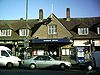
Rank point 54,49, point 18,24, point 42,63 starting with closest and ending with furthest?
point 42,63
point 54,49
point 18,24

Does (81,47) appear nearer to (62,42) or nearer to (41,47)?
(62,42)

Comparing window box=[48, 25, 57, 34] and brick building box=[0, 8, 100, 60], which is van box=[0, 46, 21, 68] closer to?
brick building box=[0, 8, 100, 60]

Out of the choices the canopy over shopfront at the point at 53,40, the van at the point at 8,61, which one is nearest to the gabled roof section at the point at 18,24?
the canopy over shopfront at the point at 53,40

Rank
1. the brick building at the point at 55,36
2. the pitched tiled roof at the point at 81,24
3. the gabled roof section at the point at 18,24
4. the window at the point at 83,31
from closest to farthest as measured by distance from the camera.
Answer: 1. the brick building at the point at 55,36
2. the pitched tiled roof at the point at 81,24
3. the window at the point at 83,31
4. the gabled roof section at the point at 18,24

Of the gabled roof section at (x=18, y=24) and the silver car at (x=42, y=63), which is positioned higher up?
the gabled roof section at (x=18, y=24)

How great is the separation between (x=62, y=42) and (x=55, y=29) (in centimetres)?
380

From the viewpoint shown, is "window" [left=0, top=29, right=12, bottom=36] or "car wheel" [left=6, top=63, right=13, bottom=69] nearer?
"car wheel" [left=6, top=63, right=13, bottom=69]

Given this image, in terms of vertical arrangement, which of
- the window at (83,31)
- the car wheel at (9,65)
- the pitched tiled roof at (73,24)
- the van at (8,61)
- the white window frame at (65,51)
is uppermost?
the pitched tiled roof at (73,24)

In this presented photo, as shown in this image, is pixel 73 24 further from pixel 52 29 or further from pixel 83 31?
pixel 52 29

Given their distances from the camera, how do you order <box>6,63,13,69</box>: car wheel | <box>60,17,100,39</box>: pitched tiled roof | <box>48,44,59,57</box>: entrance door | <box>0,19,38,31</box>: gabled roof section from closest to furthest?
<box>6,63,13,69</box>: car wheel < <box>48,44,59,57</box>: entrance door < <box>60,17,100,39</box>: pitched tiled roof < <box>0,19,38,31</box>: gabled roof section

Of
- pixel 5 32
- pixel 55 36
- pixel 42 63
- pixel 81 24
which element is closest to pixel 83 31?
pixel 81 24

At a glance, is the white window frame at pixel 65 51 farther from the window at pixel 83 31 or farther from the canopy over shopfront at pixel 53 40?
the window at pixel 83 31

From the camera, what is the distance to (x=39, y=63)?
83.3 ft

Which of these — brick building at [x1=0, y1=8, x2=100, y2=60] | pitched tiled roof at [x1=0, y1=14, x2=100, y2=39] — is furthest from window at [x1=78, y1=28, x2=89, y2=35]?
pitched tiled roof at [x1=0, y1=14, x2=100, y2=39]
